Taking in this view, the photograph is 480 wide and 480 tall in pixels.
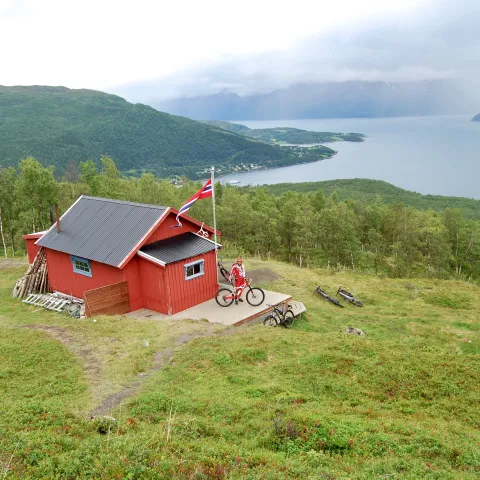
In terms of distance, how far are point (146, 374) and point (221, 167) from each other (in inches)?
7202

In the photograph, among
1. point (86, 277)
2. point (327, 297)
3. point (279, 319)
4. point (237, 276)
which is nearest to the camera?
point (279, 319)

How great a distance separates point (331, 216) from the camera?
4425 centimetres

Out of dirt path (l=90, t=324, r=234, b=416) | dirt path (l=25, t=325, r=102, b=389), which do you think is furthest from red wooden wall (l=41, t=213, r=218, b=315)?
dirt path (l=25, t=325, r=102, b=389)

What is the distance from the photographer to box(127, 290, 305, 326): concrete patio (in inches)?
631

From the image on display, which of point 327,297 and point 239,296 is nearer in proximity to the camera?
point 239,296

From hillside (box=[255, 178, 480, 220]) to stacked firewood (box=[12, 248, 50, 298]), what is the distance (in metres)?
71.7

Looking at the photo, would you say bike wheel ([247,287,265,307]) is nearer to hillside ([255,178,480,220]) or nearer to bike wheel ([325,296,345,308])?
bike wheel ([325,296,345,308])

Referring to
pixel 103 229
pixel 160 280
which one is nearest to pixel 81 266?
pixel 103 229

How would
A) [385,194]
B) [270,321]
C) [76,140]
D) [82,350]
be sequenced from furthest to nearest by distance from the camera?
[76,140] < [385,194] < [270,321] < [82,350]

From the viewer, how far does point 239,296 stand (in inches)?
690

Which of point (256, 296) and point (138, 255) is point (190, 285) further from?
point (256, 296)

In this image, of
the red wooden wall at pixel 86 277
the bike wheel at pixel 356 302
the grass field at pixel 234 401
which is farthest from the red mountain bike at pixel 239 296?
the bike wheel at pixel 356 302

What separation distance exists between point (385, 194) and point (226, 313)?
99987mm

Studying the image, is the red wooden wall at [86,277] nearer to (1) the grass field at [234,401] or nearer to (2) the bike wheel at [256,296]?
(1) the grass field at [234,401]
